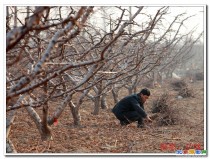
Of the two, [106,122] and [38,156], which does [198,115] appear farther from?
[38,156]

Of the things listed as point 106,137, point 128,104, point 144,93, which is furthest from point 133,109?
point 106,137

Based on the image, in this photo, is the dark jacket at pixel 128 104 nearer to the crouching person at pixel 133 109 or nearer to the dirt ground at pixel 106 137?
the crouching person at pixel 133 109

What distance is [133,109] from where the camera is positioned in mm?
7078

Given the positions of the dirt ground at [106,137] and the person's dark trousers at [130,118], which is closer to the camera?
the dirt ground at [106,137]

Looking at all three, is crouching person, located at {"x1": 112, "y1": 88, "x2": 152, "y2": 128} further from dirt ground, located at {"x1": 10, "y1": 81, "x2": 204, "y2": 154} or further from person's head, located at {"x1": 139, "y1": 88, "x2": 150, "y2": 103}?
dirt ground, located at {"x1": 10, "y1": 81, "x2": 204, "y2": 154}

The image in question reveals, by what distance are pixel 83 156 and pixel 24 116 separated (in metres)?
4.33

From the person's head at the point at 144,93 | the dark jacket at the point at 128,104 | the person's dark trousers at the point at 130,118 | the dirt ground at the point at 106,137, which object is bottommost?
the dirt ground at the point at 106,137

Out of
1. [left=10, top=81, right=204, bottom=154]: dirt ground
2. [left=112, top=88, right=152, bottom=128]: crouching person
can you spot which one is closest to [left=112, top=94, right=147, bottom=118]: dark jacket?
[left=112, top=88, right=152, bottom=128]: crouching person

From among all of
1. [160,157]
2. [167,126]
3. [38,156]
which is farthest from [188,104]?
[38,156]

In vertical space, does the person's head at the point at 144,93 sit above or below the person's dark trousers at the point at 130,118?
above

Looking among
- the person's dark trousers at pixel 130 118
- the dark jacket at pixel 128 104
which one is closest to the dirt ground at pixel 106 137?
the person's dark trousers at pixel 130 118

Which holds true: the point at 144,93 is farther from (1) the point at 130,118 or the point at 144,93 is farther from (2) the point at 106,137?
(2) the point at 106,137

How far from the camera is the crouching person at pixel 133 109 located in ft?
22.4

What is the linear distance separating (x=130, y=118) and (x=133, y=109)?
8.1 inches
